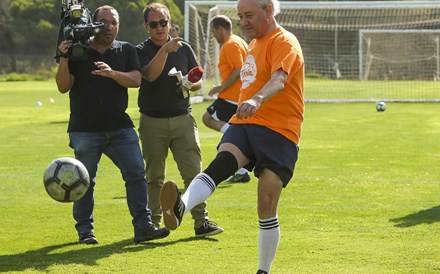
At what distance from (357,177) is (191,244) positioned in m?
5.12

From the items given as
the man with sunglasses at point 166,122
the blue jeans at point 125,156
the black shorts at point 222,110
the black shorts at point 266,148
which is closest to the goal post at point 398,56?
the black shorts at point 222,110

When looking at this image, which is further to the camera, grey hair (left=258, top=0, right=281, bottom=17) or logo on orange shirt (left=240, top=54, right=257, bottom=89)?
logo on orange shirt (left=240, top=54, right=257, bottom=89)

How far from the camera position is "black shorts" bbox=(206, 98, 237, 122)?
549 inches

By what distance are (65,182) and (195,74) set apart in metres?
1.89

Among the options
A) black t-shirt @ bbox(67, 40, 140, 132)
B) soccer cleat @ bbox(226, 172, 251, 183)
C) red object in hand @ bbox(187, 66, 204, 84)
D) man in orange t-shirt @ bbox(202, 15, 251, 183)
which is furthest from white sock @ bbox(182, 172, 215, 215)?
soccer cleat @ bbox(226, 172, 251, 183)

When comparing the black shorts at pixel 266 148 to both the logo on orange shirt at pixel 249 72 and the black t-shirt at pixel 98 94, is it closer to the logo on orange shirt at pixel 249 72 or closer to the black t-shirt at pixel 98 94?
the logo on orange shirt at pixel 249 72

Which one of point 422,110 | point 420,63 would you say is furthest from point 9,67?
point 422,110

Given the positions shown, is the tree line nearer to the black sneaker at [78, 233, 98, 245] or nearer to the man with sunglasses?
the man with sunglasses

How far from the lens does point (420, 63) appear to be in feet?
152

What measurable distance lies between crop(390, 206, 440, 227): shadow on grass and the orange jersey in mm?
3708

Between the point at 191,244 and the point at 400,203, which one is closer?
the point at 191,244

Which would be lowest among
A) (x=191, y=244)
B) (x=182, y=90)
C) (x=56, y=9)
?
(x=56, y=9)

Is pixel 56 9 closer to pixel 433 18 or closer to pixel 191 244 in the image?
pixel 433 18

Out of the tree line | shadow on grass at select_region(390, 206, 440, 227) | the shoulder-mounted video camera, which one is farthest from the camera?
the tree line
